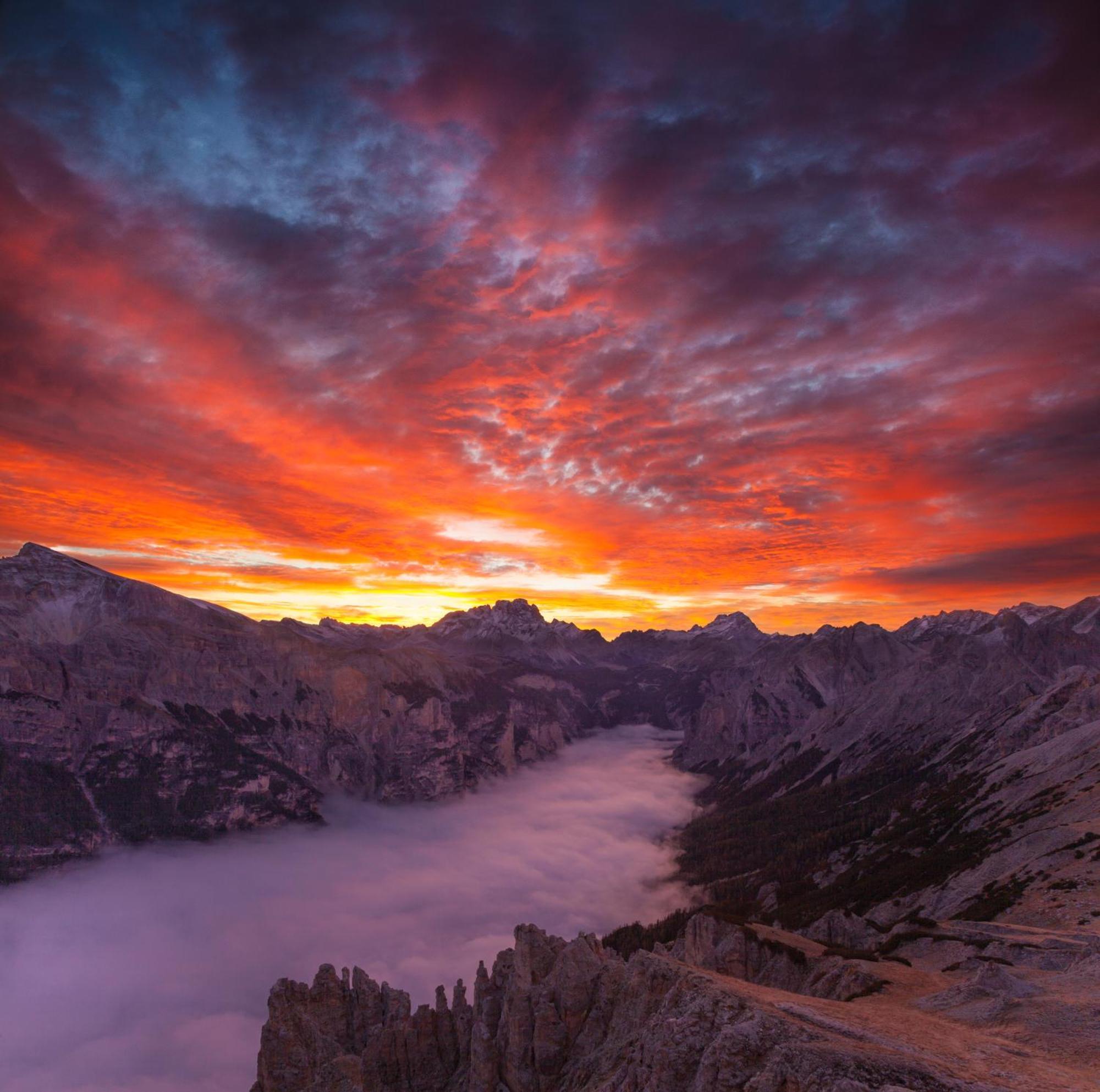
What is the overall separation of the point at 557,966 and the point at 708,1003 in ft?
150

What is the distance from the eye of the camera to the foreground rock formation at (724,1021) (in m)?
31.0

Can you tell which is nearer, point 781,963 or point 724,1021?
point 724,1021

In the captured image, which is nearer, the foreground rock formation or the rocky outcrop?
the foreground rock formation

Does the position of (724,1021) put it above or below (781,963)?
above

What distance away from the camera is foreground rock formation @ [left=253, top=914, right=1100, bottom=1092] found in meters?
31.0

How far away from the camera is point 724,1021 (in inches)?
1452

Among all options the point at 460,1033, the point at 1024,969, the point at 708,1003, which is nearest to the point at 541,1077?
the point at 460,1033

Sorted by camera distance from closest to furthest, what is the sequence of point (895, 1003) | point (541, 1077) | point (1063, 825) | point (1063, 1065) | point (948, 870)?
point (1063, 1065) → point (895, 1003) → point (541, 1077) → point (1063, 825) → point (948, 870)

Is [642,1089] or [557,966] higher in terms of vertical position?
[642,1089]

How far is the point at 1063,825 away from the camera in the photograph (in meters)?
125

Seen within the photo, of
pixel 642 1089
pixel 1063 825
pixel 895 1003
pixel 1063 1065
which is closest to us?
pixel 1063 1065

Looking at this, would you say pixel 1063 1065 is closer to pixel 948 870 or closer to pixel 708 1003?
pixel 708 1003

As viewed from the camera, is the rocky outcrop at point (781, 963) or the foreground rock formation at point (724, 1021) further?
the rocky outcrop at point (781, 963)

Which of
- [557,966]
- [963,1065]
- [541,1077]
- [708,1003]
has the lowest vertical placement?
[541,1077]
